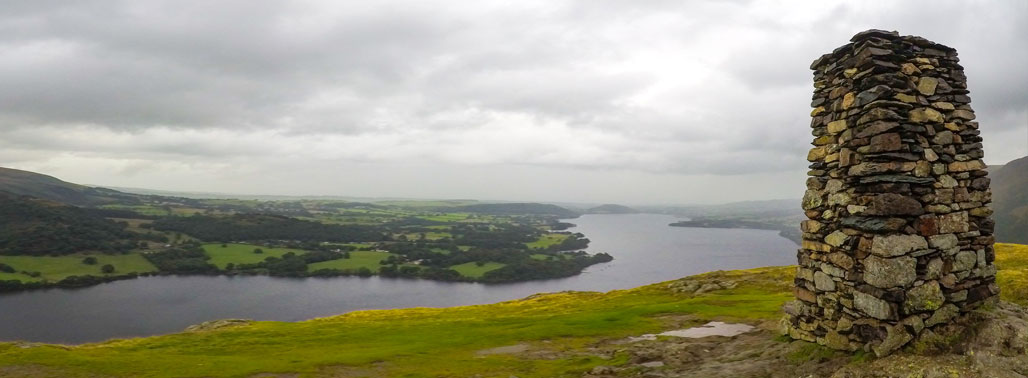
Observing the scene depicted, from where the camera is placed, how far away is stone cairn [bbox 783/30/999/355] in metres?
13.6

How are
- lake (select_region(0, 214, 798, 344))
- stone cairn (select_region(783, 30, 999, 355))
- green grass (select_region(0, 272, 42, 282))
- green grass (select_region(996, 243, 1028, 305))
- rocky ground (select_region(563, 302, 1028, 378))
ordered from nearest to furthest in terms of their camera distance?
rocky ground (select_region(563, 302, 1028, 378))
stone cairn (select_region(783, 30, 999, 355))
green grass (select_region(996, 243, 1028, 305))
lake (select_region(0, 214, 798, 344))
green grass (select_region(0, 272, 42, 282))

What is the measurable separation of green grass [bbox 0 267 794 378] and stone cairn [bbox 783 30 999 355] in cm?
952

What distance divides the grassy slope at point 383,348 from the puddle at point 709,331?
178cm

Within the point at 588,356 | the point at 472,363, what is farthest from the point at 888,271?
the point at 472,363

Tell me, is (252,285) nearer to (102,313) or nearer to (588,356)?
(102,313)

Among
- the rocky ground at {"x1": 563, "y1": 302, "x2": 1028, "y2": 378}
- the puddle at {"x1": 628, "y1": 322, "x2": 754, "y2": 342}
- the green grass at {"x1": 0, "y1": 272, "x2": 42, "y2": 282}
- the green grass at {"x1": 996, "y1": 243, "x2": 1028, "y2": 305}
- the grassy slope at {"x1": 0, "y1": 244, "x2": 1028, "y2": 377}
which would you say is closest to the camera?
the rocky ground at {"x1": 563, "y1": 302, "x2": 1028, "y2": 378}

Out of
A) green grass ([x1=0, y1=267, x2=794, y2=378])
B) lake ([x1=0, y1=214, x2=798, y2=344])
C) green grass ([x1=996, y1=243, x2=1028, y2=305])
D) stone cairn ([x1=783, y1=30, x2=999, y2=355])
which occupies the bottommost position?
lake ([x1=0, y1=214, x2=798, y2=344])

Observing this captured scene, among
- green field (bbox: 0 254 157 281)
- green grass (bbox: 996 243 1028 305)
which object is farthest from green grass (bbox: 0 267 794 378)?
green field (bbox: 0 254 157 281)

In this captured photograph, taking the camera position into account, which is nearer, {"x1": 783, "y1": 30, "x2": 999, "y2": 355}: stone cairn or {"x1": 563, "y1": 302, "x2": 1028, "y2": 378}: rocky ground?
{"x1": 563, "y1": 302, "x2": 1028, "y2": 378}: rocky ground

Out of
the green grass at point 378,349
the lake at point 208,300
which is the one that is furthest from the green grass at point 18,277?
Answer: the green grass at point 378,349

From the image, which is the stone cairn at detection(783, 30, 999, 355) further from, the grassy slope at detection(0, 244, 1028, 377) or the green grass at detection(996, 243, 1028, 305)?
the green grass at detection(996, 243, 1028, 305)

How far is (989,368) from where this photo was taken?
1227 centimetres

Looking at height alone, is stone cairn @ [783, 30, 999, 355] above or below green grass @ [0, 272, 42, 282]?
above

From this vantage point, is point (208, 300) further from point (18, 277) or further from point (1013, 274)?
point (1013, 274)
